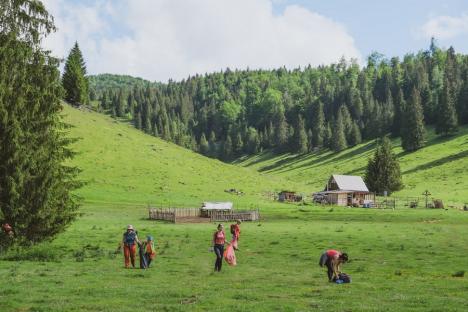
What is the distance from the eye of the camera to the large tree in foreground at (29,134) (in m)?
27.8

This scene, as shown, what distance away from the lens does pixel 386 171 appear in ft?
364

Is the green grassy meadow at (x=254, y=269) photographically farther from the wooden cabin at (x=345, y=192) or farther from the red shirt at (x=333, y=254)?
the wooden cabin at (x=345, y=192)

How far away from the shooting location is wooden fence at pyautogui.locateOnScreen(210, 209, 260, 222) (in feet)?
210

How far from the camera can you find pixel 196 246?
37312 millimetres

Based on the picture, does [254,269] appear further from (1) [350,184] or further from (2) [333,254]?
(1) [350,184]

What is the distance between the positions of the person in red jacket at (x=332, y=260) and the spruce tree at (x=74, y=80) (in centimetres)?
12593

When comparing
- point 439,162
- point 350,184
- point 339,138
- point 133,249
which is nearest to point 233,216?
point 133,249

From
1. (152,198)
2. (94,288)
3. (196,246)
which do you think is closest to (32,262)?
(94,288)

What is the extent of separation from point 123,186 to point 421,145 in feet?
337

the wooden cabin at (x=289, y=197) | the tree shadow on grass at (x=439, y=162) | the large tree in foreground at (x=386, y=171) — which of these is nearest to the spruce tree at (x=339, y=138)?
the tree shadow on grass at (x=439, y=162)

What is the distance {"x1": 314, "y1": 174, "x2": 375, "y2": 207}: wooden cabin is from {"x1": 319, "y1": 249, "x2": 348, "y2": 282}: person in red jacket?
78.1 m

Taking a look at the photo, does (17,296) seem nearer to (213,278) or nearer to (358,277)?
(213,278)

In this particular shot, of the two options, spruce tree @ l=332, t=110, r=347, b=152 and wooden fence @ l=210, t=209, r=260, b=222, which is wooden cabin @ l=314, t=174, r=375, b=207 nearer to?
wooden fence @ l=210, t=209, r=260, b=222

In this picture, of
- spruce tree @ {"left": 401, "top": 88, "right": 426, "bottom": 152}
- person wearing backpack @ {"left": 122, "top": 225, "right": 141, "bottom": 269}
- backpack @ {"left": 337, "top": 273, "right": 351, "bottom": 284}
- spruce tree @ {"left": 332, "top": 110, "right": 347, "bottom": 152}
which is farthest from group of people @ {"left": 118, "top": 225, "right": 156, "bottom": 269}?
spruce tree @ {"left": 332, "top": 110, "right": 347, "bottom": 152}
